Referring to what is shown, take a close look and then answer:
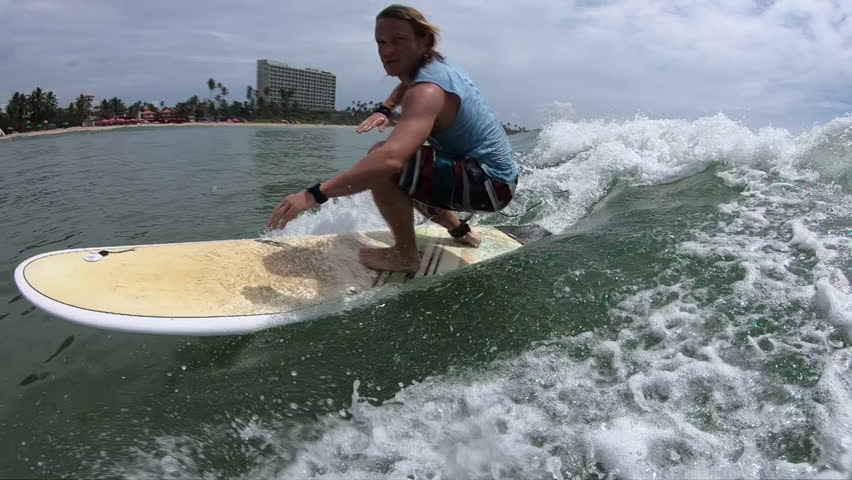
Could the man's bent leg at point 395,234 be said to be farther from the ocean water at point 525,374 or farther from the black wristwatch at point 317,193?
the black wristwatch at point 317,193

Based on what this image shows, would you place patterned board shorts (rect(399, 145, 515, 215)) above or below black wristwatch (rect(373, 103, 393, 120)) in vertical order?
below

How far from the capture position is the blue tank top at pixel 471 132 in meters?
2.65

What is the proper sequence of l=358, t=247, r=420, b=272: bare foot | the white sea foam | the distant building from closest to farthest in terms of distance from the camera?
1. the white sea foam
2. l=358, t=247, r=420, b=272: bare foot
3. the distant building

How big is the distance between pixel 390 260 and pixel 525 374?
4.34ft

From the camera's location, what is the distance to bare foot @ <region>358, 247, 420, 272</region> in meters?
Answer: 3.03

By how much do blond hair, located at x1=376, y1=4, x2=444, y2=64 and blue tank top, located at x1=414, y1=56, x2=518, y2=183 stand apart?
4.7 inches

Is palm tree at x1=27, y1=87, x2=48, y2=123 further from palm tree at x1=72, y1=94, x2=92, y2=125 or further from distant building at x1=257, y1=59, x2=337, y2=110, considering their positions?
distant building at x1=257, y1=59, x2=337, y2=110

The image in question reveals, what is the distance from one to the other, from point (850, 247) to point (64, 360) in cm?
405

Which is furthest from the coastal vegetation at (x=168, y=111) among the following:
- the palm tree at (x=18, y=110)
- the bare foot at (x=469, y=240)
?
the bare foot at (x=469, y=240)

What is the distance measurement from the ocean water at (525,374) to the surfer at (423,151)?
1.44 feet

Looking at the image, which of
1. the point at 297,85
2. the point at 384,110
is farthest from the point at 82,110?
the point at 384,110

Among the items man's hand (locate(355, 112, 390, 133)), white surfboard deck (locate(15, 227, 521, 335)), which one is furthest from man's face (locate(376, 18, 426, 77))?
white surfboard deck (locate(15, 227, 521, 335))

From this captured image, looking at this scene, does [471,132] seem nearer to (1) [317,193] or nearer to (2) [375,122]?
(2) [375,122]

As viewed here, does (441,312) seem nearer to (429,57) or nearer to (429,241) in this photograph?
(429,241)
